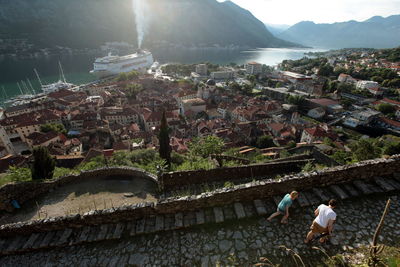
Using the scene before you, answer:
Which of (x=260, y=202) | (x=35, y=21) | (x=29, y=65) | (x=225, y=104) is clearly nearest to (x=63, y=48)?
(x=35, y=21)

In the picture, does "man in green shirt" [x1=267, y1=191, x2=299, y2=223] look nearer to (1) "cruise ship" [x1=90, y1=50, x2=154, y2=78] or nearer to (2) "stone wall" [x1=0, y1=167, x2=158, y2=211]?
(2) "stone wall" [x1=0, y1=167, x2=158, y2=211]

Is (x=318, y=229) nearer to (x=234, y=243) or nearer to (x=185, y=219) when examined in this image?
(x=234, y=243)

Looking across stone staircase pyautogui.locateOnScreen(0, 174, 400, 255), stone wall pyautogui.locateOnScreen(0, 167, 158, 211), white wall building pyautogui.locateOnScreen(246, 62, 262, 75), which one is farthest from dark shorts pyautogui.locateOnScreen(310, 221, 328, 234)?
white wall building pyautogui.locateOnScreen(246, 62, 262, 75)

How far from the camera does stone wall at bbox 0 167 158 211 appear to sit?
968cm

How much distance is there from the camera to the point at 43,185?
10.6 metres

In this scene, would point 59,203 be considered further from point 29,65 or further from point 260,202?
point 29,65

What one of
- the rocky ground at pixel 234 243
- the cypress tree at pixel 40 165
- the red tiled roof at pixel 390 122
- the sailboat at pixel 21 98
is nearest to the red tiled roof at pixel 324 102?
the red tiled roof at pixel 390 122

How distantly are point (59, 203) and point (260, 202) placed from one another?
990 centimetres

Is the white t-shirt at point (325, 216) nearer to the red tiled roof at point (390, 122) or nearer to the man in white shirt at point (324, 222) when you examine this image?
the man in white shirt at point (324, 222)

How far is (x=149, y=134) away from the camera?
1307 inches

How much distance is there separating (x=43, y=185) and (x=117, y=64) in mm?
88115

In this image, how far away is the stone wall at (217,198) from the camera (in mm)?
5969

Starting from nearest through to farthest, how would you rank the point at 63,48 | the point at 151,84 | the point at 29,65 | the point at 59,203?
the point at 59,203 → the point at 151,84 → the point at 29,65 → the point at 63,48

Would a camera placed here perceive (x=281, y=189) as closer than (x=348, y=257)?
No
